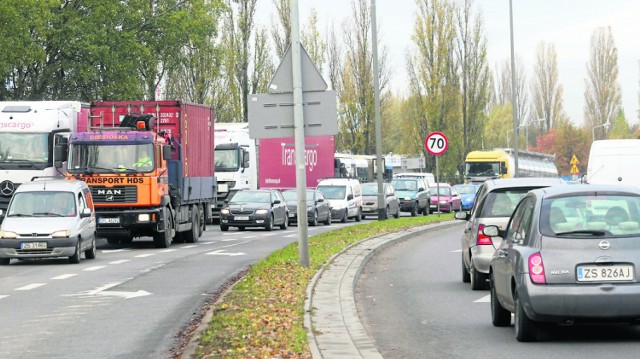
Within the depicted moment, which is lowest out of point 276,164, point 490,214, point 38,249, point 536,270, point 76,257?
point 76,257

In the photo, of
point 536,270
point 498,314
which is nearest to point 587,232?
point 536,270

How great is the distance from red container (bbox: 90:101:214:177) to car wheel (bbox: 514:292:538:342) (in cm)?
2142

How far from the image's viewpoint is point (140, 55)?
2152 inches

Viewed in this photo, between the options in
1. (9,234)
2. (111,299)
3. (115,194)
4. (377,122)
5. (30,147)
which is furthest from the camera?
(377,122)

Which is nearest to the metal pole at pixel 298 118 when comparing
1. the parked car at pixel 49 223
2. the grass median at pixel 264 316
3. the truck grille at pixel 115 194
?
the grass median at pixel 264 316

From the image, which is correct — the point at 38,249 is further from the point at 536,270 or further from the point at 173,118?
the point at 536,270

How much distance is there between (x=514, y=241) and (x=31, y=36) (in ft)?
129

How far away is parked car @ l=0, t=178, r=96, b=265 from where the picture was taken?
24891mm

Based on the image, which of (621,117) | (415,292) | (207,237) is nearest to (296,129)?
(415,292)

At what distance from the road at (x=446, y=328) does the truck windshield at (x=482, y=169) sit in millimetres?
52302

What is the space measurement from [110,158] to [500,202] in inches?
597

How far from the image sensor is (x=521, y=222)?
12.2 m

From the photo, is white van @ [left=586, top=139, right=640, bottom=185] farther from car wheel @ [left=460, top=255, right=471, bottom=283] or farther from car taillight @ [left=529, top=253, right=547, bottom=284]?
car taillight @ [left=529, top=253, right=547, bottom=284]

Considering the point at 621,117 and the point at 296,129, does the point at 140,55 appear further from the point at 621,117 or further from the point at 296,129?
the point at 621,117
